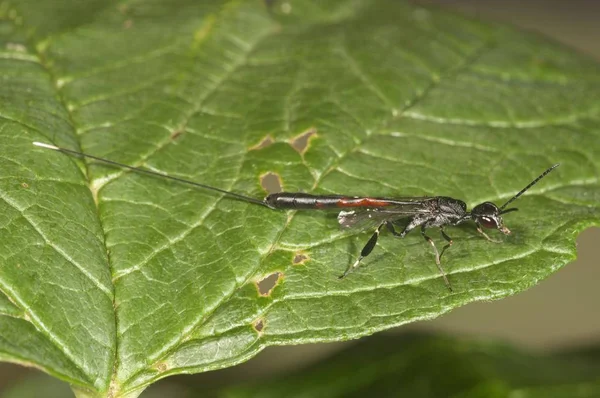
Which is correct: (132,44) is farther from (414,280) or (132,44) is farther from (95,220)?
(414,280)

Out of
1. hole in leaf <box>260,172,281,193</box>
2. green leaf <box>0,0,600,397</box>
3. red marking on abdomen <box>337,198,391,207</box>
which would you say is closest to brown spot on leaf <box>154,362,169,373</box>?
green leaf <box>0,0,600,397</box>

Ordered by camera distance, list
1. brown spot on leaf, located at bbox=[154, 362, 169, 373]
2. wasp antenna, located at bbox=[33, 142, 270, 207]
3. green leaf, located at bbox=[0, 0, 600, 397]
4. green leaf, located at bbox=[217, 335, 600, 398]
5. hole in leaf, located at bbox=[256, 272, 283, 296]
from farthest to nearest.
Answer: green leaf, located at bbox=[217, 335, 600, 398] → wasp antenna, located at bbox=[33, 142, 270, 207] → hole in leaf, located at bbox=[256, 272, 283, 296] → green leaf, located at bbox=[0, 0, 600, 397] → brown spot on leaf, located at bbox=[154, 362, 169, 373]

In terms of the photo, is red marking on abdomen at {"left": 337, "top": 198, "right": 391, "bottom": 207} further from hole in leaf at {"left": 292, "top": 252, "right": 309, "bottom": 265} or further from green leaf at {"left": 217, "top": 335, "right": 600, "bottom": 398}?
green leaf at {"left": 217, "top": 335, "right": 600, "bottom": 398}

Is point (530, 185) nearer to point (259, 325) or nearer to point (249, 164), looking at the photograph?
point (249, 164)

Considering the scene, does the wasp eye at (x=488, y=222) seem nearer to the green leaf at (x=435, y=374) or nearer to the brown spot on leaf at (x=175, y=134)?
the green leaf at (x=435, y=374)

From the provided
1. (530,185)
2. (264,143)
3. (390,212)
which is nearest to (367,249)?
(390,212)
